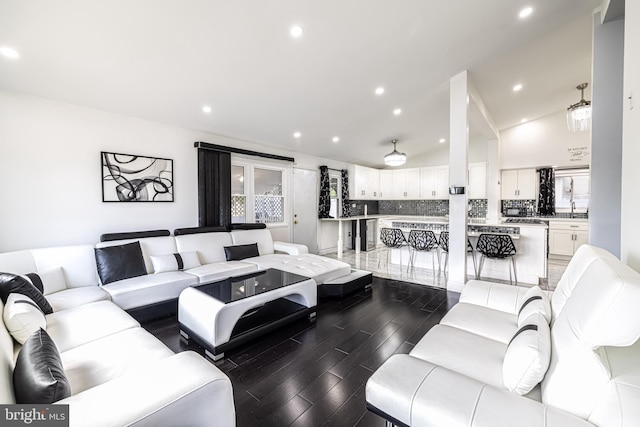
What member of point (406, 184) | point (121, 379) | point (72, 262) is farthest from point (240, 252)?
point (406, 184)

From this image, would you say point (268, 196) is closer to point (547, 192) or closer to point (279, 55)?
point (279, 55)

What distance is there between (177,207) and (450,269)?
4239 millimetres

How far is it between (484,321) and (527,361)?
861mm

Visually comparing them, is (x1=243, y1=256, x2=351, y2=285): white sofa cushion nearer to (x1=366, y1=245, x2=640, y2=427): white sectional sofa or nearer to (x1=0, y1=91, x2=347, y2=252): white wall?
(x1=0, y1=91, x2=347, y2=252): white wall

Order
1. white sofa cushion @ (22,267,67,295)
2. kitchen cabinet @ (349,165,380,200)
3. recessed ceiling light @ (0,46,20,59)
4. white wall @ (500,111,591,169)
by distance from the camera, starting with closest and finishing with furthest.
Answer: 1. recessed ceiling light @ (0,46,20,59)
2. white sofa cushion @ (22,267,67,295)
3. white wall @ (500,111,591,169)
4. kitchen cabinet @ (349,165,380,200)

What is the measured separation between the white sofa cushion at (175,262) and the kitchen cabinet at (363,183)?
4566mm

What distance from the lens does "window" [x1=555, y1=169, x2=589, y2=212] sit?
6176 millimetres

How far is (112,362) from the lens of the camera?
4.94 feet

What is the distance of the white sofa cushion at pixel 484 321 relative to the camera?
5.66 ft

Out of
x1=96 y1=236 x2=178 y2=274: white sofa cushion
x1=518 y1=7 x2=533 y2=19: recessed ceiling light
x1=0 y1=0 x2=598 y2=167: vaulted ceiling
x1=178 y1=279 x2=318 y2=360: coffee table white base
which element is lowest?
x1=178 y1=279 x2=318 y2=360: coffee table white base

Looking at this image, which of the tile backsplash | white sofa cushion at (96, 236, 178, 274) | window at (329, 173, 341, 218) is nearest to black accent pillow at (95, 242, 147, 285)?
white sofa cushion at (96, 236, 178, 274)

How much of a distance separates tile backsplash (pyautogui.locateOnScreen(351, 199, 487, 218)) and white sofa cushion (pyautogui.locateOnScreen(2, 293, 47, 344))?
258 inches

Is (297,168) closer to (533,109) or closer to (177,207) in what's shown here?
(177,207)

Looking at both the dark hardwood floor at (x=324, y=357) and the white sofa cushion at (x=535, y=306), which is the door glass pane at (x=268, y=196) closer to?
the dark hardwood floor at (x=324, y=357)
